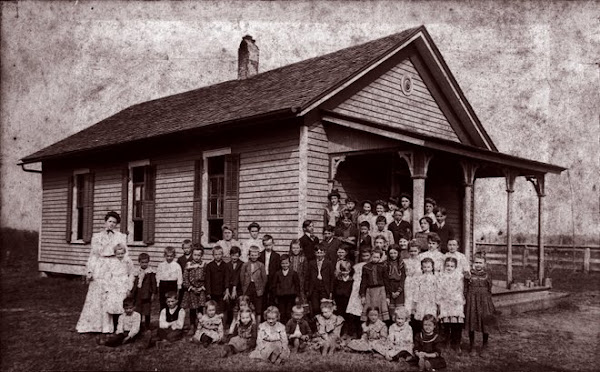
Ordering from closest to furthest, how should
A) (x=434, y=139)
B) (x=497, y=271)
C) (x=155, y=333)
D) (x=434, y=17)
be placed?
1. (x=155, y=333)
2. (x=434, y=139)
3. (x=434, y=17)
4. (x=497, y=271)

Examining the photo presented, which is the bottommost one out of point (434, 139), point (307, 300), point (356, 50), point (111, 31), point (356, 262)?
point (307, 300)

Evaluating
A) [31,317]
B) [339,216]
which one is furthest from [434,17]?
[31,317]

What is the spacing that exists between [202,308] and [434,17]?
8696 mm

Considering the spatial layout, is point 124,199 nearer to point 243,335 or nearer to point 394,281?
point 243,335

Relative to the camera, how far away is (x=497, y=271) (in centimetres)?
2059

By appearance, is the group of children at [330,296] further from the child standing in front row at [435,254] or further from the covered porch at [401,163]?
the covered porch at [401,163]

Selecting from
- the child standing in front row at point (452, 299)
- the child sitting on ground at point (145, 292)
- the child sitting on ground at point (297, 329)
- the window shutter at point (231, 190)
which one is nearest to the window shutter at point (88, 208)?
the window shutter at point (231, 190)

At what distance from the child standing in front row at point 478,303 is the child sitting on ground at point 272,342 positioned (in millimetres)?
2564

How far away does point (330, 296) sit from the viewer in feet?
27.0

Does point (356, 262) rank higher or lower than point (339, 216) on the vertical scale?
lower

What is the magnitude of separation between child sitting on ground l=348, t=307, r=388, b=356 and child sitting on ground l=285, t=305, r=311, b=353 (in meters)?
0.63

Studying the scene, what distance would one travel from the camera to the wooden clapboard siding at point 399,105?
1212 centimetres

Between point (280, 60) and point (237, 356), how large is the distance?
600 inches

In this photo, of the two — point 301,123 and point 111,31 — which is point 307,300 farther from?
point 111,31
